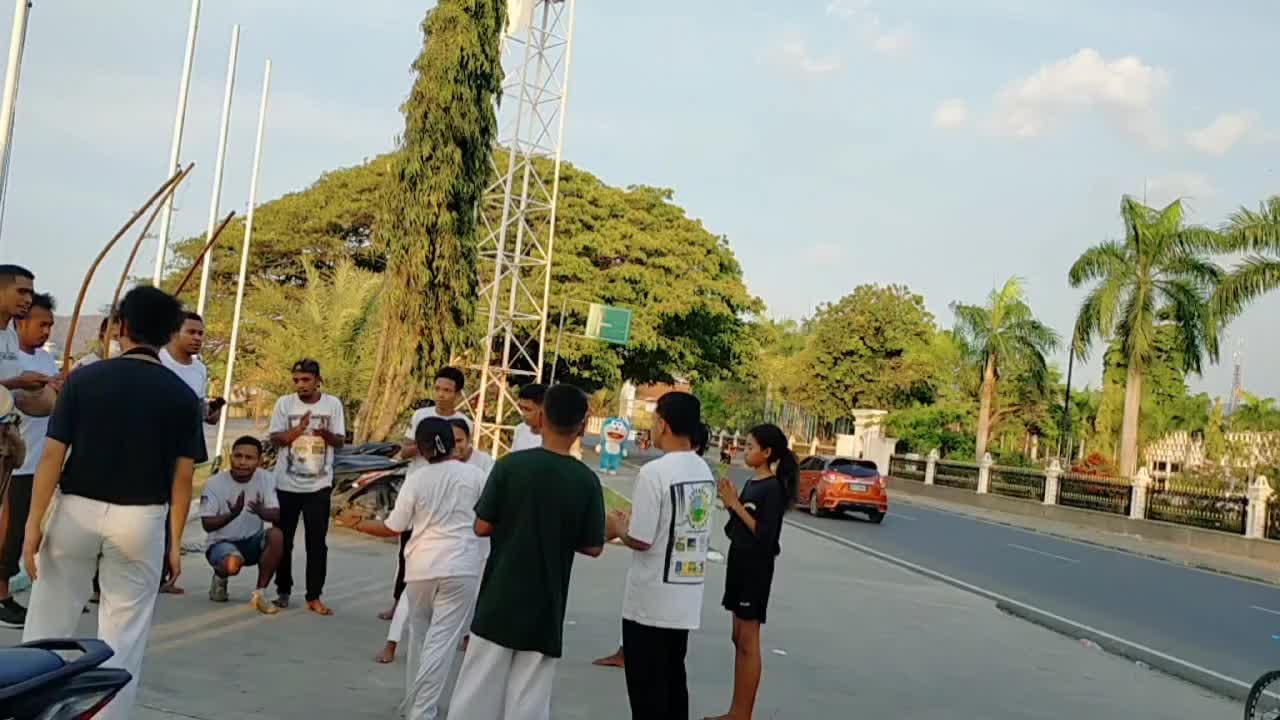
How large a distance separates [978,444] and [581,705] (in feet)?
150

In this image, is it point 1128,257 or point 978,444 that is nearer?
point 1128,257

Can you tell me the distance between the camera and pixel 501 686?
192 inches

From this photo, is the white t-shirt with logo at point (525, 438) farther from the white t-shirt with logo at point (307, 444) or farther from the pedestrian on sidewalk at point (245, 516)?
the pedestrian on sidewalk at point (245, 516)

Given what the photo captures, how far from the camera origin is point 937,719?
7793 millimetres

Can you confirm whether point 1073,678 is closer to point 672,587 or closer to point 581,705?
point 581,705

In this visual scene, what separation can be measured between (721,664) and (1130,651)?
16.2 feet

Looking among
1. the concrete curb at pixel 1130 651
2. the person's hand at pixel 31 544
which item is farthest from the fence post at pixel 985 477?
the person's hand at pixel 31 544

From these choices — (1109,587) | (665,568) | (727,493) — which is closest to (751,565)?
(727,493)

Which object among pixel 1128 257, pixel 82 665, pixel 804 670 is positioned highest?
pixel 1128 257

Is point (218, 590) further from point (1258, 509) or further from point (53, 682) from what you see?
point (1258, 509)

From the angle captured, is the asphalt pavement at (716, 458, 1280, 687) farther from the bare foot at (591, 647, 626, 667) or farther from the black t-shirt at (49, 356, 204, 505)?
the black t-shirt at (49, 356, 204, 505)

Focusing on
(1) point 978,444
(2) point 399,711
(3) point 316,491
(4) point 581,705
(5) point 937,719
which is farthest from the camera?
(1) point 978,444

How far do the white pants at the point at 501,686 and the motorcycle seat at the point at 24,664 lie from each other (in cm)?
183

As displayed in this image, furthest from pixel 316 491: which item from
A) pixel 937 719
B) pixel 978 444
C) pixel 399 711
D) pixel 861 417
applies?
pixel 861 417
